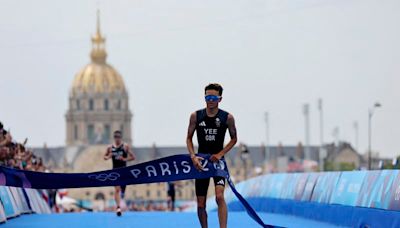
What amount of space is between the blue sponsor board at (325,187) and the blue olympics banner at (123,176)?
A: 5169 mm

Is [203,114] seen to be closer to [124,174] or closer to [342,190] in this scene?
[124,174]

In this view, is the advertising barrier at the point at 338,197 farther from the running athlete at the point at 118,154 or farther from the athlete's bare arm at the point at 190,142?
the running athlete at the point at 118,154

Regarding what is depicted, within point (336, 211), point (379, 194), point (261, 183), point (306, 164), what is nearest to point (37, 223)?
point (336, 211)

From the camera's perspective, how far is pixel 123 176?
1688 cm

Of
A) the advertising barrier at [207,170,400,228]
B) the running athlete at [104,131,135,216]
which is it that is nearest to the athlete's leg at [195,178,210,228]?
the advertising barrier at [207,170,400,228]

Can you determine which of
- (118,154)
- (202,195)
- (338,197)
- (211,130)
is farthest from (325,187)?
(211,130)

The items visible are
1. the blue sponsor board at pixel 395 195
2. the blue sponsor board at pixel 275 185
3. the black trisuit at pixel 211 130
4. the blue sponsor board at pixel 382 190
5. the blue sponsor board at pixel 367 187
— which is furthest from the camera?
the blue sponsor board at pixel 275 185

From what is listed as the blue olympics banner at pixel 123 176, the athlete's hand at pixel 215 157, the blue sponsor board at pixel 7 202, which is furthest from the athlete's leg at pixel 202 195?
the blue sponsor board at pixel 7 202

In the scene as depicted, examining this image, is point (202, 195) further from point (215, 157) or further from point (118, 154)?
point (118, 154)

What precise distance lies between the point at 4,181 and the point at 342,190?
5.74 meters

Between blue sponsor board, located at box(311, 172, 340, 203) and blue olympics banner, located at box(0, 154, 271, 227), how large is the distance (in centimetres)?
517

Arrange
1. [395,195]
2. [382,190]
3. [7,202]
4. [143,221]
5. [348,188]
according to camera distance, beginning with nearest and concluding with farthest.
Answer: [395,195], [382,190], [348,188], [143,221], [7,202]

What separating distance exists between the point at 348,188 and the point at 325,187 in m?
2.07

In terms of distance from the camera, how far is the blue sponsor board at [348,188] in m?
19.6
